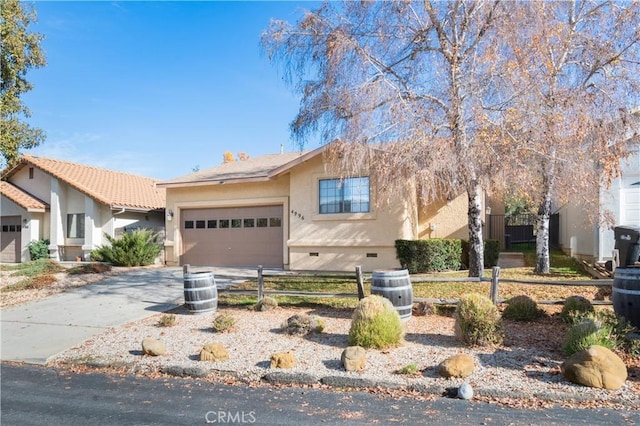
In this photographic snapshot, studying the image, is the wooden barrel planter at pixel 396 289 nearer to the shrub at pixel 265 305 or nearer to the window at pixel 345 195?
the shrub at pixel 265 305

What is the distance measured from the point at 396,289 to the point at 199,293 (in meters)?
4.22

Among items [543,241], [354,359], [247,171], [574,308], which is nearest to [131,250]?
[247,171]

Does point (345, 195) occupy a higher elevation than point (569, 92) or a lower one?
lower

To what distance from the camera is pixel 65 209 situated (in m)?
20.9

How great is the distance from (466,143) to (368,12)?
391 centimetres

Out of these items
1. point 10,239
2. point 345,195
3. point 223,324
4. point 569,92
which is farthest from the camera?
point 10,239

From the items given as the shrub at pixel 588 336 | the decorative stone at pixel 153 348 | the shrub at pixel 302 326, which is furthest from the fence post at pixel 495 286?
the decorative stone at pixel 153 348

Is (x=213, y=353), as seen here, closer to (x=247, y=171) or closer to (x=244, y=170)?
(x=247, y=171)

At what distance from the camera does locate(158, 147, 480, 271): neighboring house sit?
14.4 metres

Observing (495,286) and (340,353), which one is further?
(495,286)

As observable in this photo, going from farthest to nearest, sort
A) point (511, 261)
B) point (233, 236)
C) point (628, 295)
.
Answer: point (233, 236), point (511, 261), point (628, 295)

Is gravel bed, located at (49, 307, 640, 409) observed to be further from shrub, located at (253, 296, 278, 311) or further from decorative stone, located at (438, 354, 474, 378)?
shrub, located at (253, 296, 278, 311)

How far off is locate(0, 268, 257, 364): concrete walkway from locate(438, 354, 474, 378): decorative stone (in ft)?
20.3

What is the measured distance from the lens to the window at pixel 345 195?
47.6 feet
